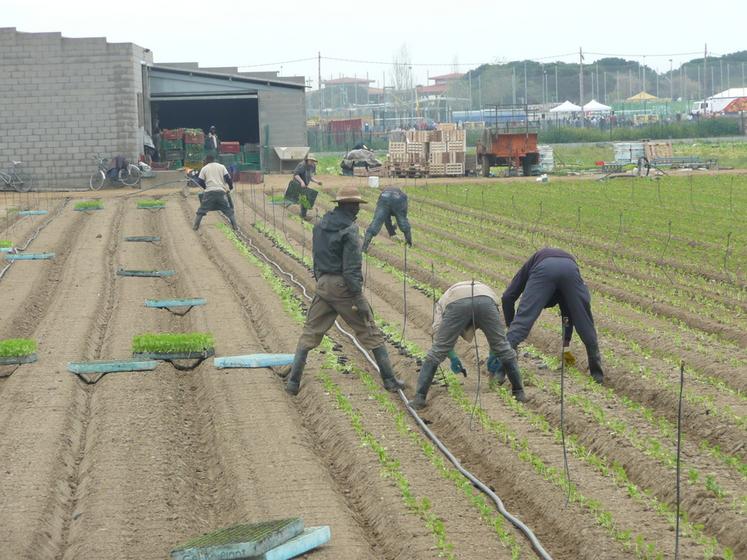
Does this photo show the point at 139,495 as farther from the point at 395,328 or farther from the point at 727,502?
the point at 395,328

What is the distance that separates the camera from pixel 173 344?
40.6 feet

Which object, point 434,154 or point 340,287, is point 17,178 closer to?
point 434,154

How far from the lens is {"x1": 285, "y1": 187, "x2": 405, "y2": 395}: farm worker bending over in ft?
35.3

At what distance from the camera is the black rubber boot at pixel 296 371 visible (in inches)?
435

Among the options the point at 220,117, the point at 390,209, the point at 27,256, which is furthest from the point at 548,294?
the point at 220,117

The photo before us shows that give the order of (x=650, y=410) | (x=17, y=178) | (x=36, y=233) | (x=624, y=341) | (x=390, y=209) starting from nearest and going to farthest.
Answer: (x=650, y=410), (x=624, y=341), (x=390, y=209), (x=36, y=233), (x=17, y=178)

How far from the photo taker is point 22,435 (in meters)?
9.67

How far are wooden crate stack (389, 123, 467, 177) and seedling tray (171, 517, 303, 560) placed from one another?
35241 mm

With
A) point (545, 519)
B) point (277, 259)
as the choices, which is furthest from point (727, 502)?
point (277, 259)

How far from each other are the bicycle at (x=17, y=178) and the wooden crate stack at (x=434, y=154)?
1174 cm

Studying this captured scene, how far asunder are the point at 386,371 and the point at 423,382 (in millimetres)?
755

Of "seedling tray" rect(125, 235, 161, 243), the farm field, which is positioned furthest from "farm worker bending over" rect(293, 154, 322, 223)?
the farm field

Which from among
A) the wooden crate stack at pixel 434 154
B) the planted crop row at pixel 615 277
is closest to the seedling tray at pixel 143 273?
the planted crop row at pixel 615 277

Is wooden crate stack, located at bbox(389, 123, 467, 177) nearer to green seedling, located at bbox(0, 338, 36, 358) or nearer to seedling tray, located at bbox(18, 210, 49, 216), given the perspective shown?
seedling tray, located at bbox(18, 210, 49, 216)
